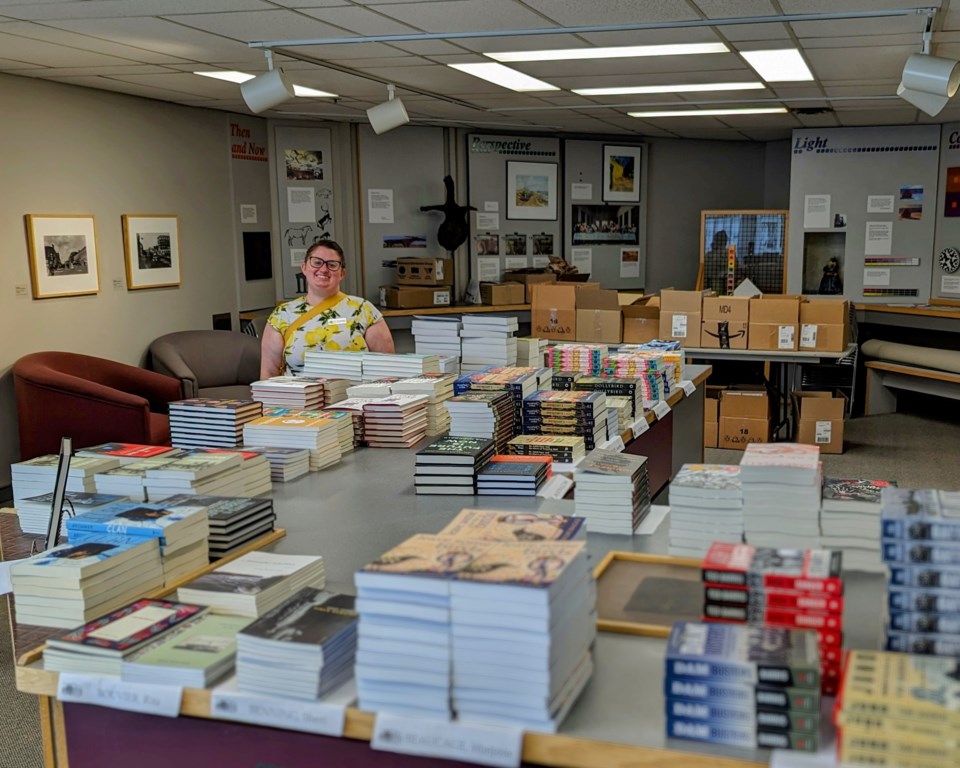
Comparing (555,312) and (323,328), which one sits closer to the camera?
(323,328)

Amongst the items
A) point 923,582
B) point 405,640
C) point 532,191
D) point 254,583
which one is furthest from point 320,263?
point 532,191

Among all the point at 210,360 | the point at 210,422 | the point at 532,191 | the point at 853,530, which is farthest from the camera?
the point at 532,191

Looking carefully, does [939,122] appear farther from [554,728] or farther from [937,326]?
[554,728]

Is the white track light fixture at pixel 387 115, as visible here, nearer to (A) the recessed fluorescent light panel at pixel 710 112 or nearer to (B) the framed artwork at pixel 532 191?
(A) the recessed fluorescent light panel at pixel 710 112

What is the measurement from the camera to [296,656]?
1.81m

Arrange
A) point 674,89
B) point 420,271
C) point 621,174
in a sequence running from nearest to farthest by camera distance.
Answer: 1. point 674,89
2. point 420,271
3. point 621,174

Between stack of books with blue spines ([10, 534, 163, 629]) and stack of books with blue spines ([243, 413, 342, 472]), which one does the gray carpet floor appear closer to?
stack of books with blue spines ([243, 413, 342, 472])

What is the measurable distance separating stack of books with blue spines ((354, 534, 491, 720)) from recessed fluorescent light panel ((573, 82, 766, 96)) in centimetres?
609

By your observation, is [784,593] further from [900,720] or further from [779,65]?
[779,65]

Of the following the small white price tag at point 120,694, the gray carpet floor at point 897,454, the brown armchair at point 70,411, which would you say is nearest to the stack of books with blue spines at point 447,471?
the small white price tag at point 120,694

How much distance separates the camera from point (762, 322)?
24.8 ft

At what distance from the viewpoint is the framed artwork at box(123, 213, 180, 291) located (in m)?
7.51

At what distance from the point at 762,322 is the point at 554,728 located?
6.36 meters

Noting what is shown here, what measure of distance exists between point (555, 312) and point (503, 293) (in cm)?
170
